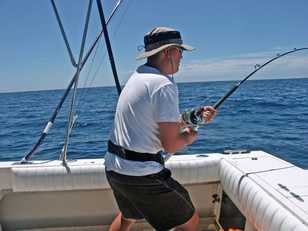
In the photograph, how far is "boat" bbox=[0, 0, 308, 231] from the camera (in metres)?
2.33

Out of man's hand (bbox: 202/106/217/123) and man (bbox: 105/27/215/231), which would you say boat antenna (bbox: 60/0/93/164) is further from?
man's hand (bbox: 202/106/217/123)

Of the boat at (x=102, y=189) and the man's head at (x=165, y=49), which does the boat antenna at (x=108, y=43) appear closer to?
the boat at (x=102, y=189)

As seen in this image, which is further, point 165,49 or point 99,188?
point 99,188

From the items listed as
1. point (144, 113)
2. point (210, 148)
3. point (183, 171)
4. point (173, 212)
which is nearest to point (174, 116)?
point (144, 113)

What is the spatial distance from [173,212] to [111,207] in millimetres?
1205

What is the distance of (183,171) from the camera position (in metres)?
2.69

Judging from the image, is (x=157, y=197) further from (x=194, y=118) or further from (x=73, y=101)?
(x=73, y=101)

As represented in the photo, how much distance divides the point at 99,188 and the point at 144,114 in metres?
1.18

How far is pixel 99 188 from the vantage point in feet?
8.80

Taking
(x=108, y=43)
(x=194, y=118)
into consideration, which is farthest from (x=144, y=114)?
(x=108, y=43)

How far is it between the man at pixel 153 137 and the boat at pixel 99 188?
561 mm

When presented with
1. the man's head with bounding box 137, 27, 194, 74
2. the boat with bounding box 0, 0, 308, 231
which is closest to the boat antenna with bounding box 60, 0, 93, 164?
the boat with bounding box 0, 0, 308, 231

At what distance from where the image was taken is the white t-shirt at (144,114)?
5.36 ft

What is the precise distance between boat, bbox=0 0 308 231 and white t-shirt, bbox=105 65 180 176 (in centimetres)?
73
